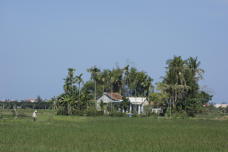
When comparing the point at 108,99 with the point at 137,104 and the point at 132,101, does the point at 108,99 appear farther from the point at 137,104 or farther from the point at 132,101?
the point at 137,104

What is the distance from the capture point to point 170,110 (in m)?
64.4

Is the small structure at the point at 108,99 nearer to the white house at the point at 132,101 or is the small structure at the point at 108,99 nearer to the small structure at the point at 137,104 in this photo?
the white house at the point at 132,101

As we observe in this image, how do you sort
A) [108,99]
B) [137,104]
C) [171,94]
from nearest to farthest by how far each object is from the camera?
[171,94], [137,104], [108,99]

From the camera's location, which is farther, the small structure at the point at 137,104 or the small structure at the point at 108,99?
the small structure at the point at 137,104

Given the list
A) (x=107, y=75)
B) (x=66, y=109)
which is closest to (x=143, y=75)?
(x=107, y=75)

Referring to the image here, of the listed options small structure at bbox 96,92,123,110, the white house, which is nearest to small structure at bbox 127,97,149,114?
the white house

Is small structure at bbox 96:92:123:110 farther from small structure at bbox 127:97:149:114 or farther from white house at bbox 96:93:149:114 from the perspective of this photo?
small structure at bbox 127:97:149:114

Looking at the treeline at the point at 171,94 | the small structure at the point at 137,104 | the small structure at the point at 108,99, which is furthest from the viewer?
the small structure at the point at 137,104

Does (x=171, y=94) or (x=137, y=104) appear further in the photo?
(x=137, y=104)

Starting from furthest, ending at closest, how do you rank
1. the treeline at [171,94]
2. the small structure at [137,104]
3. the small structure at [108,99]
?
1. the small structure at [137,104]
2. the small structure at [108,99]
3. the treeline at [171,94]

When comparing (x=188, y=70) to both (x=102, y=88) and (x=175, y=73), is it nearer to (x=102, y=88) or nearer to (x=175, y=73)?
(x=175, y=73)

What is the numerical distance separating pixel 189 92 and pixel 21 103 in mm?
55296

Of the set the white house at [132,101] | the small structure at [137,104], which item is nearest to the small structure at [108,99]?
the white house at [132,101]

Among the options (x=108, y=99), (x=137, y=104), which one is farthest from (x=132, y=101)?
(x=108, y=99)
